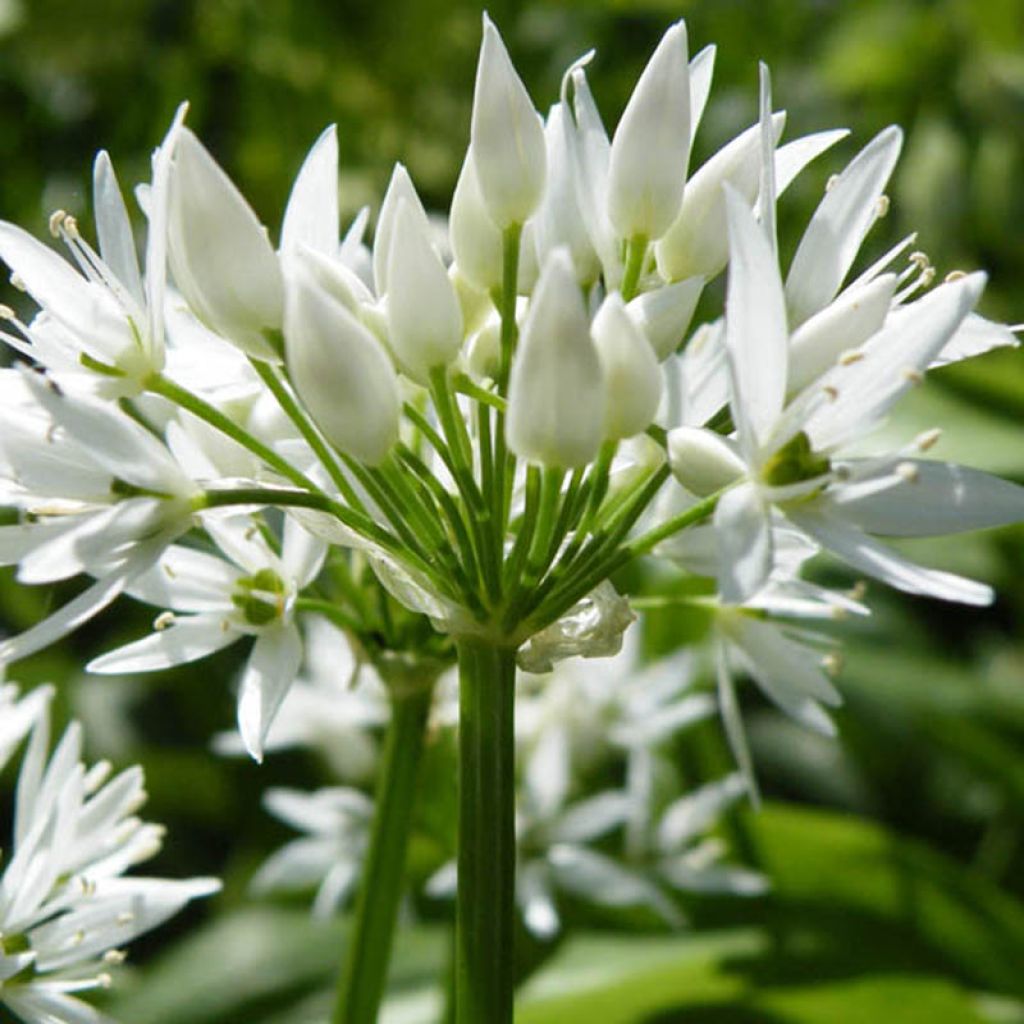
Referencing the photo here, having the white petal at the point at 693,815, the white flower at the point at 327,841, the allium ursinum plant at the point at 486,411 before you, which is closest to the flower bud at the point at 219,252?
the allium ursinum plant at the point at 486,411

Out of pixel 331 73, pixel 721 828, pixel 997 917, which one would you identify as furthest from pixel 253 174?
pixel 997 917

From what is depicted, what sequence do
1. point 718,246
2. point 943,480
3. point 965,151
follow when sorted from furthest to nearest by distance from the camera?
1. point 965,151
2. point 718,246
3. point 943,480

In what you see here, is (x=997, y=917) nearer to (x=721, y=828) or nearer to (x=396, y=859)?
(x=721, y=828)

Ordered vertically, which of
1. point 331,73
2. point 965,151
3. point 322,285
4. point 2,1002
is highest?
point 331,73

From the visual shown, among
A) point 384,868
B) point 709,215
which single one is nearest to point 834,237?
point 709,215

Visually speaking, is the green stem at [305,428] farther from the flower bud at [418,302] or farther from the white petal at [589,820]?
the white petal at [589,820]

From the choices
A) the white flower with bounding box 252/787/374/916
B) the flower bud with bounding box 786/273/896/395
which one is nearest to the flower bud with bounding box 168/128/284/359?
the flower bud with bounding box 786/273/896/395

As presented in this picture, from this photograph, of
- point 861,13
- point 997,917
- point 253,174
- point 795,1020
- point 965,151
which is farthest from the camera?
point 861,13
